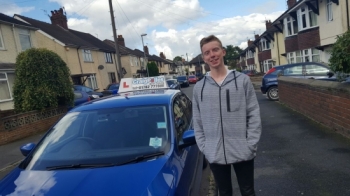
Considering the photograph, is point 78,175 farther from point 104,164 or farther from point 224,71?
point 224,71

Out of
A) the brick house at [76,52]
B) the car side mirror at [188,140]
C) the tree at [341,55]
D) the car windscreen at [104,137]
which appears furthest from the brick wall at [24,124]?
the brick house at [76,52]

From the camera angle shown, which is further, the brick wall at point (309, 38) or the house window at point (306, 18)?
the house window at point (306, 18)

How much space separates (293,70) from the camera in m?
11.2

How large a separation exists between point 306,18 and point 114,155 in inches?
806

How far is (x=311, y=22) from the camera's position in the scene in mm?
Result: 19141

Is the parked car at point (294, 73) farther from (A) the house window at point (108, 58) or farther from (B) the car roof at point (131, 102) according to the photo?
(A) the house window at point (108, 58)


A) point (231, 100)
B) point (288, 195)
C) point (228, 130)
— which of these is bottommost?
point (288, 195)

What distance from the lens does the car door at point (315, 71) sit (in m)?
10.4

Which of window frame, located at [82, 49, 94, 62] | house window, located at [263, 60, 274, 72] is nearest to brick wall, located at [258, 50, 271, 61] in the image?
house window, located at [263, 60, 274, 72]

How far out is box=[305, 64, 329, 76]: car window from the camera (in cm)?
1047

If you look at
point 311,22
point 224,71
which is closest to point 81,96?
point 224,71

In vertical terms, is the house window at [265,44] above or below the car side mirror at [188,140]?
above

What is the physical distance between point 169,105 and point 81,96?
1103 centimetres

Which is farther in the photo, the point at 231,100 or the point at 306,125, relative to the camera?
the point at 306,125
